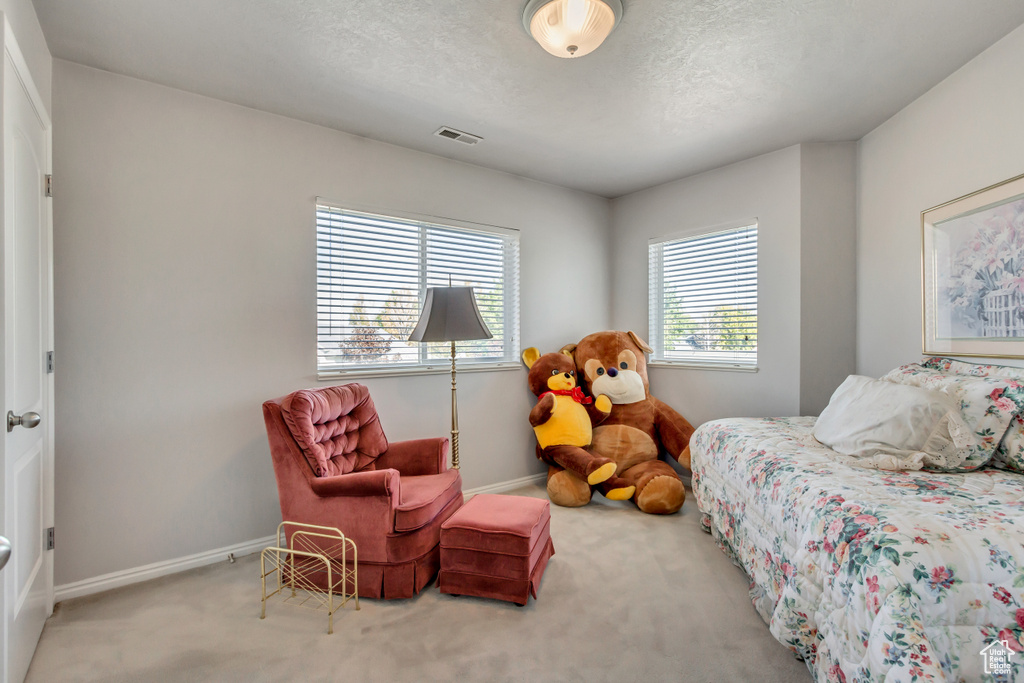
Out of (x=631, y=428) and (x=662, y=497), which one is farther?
(x=631, y=428)

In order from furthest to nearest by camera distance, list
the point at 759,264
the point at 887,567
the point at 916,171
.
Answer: the point at 759,264, the point at 916,171, the point at 887,567

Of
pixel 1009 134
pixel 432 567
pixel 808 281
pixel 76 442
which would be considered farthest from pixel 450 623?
pixel 1009 134

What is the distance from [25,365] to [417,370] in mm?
1949

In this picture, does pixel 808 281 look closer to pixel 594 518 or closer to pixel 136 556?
pixel 594 518

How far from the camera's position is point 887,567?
4.13 feet

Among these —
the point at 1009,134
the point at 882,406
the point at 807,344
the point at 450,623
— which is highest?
the point at 1009,134

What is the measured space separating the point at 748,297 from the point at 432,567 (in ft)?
9.50

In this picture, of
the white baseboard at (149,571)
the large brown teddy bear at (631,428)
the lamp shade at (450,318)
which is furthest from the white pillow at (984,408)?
the white baseboard at (149,571)

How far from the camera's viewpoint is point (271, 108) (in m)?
2.73

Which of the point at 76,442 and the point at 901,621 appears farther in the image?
the point at 76,442

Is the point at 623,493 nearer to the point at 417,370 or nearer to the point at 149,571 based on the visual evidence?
the point at 417,370

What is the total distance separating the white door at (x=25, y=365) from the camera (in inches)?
58.4

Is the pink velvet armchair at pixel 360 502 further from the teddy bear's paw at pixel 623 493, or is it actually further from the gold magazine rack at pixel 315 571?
the teddy bear's paw at pixel 623 493

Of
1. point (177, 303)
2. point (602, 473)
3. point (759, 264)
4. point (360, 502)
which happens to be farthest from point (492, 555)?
point (759, 264)
